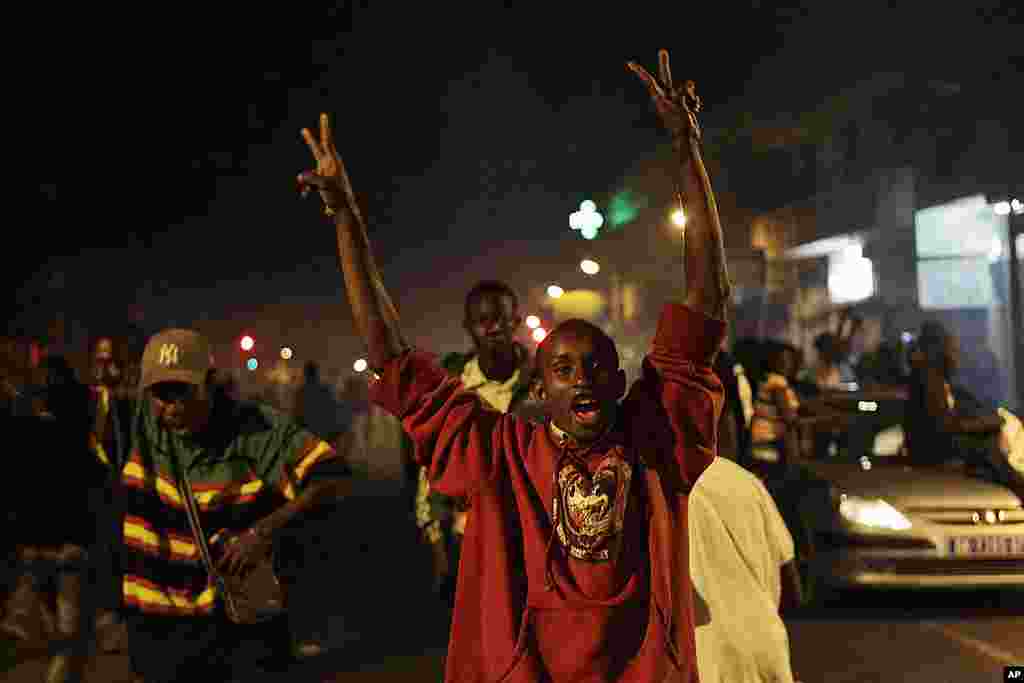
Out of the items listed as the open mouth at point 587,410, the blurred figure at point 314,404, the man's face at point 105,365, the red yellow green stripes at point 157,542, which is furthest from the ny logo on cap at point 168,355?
the blurred figure at point 314,404

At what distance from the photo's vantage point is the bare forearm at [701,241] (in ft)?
9.10

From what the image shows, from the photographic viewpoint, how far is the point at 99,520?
659 centimetres

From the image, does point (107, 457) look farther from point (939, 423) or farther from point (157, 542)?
point (939, 423)

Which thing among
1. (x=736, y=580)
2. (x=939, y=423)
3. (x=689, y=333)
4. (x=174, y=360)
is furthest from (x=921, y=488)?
(x=689, y=333)

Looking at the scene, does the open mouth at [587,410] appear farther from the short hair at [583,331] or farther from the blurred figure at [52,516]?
the blurred figure at [52,516]

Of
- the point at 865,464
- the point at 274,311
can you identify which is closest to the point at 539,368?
the point at 865,464

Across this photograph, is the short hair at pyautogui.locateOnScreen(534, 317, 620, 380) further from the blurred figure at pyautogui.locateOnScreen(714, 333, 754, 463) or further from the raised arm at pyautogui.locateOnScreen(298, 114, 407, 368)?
the blurred figure at pyautogui.locateOnScreen(714, 333, 754, 463)

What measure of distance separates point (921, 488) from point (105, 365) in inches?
225

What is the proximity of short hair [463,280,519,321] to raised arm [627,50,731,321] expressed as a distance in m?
3.42

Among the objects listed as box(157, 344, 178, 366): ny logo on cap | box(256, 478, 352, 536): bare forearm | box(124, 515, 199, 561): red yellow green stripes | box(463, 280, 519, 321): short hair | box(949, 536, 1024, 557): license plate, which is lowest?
box(949, 536, 1024, 557): license plate

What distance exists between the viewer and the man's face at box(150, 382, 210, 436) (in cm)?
397

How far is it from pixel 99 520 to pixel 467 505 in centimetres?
441

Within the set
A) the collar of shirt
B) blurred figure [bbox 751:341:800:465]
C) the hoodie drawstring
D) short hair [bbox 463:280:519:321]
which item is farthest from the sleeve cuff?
blurred figure [bbox 751:341:800:465]

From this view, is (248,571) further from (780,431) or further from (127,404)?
(780,431)
